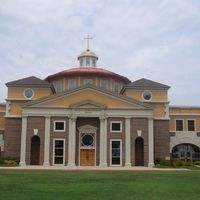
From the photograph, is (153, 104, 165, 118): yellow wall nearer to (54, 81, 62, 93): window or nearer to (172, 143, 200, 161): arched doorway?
(172, 143, 200, 161): arched doorway

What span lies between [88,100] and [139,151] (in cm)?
837

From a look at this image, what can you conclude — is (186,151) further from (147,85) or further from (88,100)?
(88,100)

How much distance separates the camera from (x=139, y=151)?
49.2 metres

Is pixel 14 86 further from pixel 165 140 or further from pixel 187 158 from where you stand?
pixel 187 158

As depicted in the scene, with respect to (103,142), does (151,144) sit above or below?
below

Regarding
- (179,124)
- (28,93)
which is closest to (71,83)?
(28,93)

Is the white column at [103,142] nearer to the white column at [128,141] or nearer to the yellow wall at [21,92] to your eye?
the white column at [128,141]

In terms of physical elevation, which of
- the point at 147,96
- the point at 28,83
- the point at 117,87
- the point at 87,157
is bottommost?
the point at 87,157

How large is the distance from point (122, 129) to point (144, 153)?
3.57m

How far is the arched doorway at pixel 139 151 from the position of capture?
159ft

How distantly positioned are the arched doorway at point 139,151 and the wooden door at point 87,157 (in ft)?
16.4

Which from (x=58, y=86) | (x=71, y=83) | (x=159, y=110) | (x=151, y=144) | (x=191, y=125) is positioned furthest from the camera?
(x=58, y=86)

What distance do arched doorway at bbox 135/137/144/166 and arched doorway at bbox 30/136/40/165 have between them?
36.4 ft

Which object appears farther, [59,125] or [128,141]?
[59,125]
